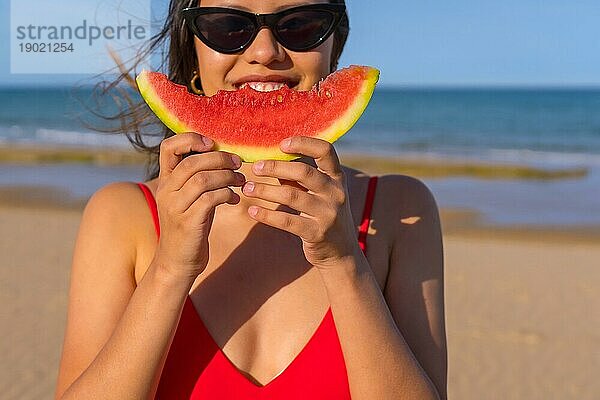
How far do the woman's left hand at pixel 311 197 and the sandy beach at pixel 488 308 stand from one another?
5251 millimetres

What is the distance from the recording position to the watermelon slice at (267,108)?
2205 mm

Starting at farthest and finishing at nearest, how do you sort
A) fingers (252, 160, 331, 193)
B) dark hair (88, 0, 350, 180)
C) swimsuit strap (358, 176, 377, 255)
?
dark hair (88, 0, 350, 180), swimsuit strap (358, 176, 377, 255), fingers (252, 160, 331, 193)

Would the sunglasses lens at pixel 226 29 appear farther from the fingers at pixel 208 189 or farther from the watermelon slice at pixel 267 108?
the fingers at pixel 208 189

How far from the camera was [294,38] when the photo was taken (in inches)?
86.1

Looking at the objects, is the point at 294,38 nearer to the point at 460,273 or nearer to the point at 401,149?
the point at 460,273

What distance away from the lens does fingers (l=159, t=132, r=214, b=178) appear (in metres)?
1.82

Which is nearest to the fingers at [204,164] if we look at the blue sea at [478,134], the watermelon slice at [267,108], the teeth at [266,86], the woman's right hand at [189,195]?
the woman's right hand at [189,195]

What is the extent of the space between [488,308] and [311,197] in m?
7.16

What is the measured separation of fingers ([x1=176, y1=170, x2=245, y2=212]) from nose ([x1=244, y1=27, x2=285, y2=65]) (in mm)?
484

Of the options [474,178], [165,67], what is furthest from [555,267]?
[165,67]

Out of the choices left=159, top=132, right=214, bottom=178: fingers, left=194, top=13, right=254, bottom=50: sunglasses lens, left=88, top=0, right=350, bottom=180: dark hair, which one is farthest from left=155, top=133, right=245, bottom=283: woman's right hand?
left=88, top=0, right=350, bottom=180: dark hair

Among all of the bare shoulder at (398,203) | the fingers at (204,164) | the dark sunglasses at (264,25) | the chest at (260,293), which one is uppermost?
the dark sunglasses at (264,25)

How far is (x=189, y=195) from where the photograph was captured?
180 centimetres

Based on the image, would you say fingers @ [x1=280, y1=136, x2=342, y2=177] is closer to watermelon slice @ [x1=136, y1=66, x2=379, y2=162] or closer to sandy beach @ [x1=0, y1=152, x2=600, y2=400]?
watermelon slice @ [x1=136, y1=66, x2=379, y2=162]
